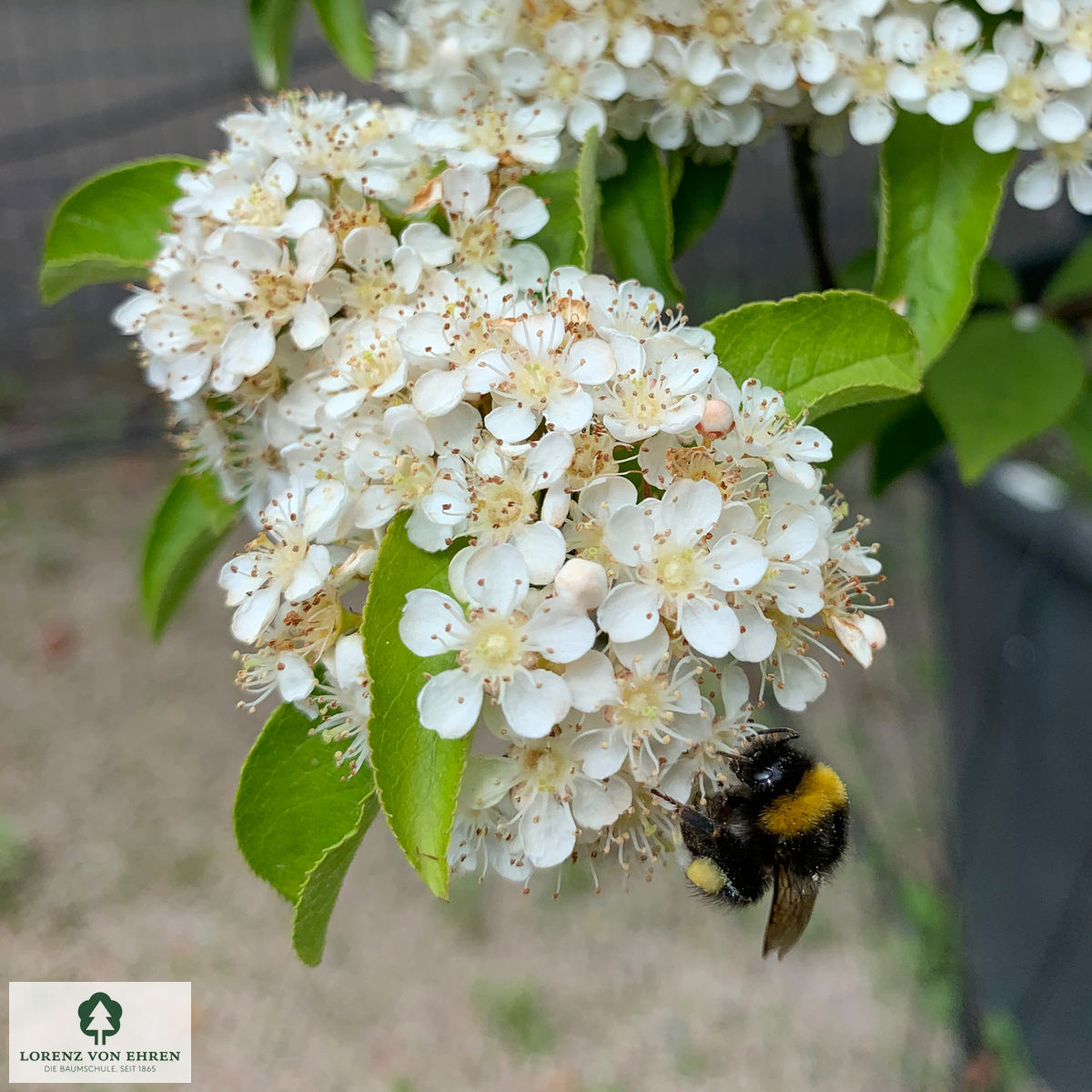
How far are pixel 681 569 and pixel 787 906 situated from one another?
45cm

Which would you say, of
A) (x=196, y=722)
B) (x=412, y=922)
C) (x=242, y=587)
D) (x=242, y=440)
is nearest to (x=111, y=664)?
Answer: (x=196, y=722)

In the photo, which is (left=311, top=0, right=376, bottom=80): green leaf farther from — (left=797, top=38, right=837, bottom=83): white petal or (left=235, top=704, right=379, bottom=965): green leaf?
(left=235, top=704, right=379, bottom=965): green leaf

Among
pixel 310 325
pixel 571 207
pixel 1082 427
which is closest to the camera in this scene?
pixel 310 325

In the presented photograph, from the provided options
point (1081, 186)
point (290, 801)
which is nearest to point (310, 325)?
point (290, 801)

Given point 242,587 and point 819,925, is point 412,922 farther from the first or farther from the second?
point 242,587

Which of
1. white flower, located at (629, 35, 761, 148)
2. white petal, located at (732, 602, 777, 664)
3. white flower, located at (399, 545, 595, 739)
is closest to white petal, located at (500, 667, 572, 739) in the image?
white flower, located at (399, 545, 595, 739)

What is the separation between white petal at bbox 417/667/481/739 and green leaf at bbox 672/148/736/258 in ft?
2.29

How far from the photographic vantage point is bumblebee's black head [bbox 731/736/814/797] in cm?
99

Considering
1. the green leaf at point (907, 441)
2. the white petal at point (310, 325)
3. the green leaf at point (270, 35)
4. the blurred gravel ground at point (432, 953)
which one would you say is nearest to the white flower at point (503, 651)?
the white petal at point (310, 325)

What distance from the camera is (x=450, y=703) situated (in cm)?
75

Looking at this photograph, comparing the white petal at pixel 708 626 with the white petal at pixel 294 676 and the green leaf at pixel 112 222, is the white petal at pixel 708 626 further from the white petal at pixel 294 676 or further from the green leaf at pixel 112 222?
the green leaf at pixel 112 222

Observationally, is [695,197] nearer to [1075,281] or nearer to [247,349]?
[247,349]

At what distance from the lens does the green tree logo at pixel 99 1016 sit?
154cm

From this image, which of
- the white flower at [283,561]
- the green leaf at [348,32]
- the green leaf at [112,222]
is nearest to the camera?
the white flower at [283,561]
